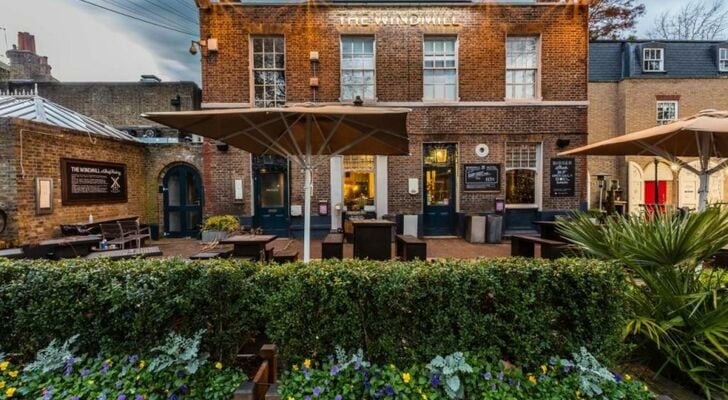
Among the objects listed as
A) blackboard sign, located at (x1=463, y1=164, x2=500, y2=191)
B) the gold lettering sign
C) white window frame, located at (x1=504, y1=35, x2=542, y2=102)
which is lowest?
blackboard sign, located at (x1=463, y1=164, x2=500, y2=191)

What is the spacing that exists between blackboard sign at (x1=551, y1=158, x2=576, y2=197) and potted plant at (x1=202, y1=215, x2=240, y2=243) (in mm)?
9783

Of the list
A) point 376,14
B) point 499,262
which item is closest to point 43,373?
point 499,262

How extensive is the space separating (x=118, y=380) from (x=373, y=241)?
12.0 ft

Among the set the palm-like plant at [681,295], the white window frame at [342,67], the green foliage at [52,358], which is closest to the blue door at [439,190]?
the white window frame at [342,67]

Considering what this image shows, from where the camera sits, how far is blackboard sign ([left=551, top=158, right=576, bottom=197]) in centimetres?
944

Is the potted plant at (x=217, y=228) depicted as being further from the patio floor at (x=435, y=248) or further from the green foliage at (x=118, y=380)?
the green foliage at (x=118, y=380)

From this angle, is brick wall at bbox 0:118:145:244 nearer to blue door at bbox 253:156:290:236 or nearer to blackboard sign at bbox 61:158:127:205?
blackboard sign at bbox 61:158:127:205

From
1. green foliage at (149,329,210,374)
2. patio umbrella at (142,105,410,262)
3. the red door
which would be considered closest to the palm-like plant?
patio umbrella at (142,105,410,262)

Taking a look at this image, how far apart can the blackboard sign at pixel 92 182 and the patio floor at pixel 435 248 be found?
176cm

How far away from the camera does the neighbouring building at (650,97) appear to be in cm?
1309

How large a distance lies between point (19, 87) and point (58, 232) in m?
12.5

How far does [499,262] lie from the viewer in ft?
8.32

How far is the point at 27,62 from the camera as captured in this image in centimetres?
1462

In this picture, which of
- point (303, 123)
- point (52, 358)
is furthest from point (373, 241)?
point (52, 358)
